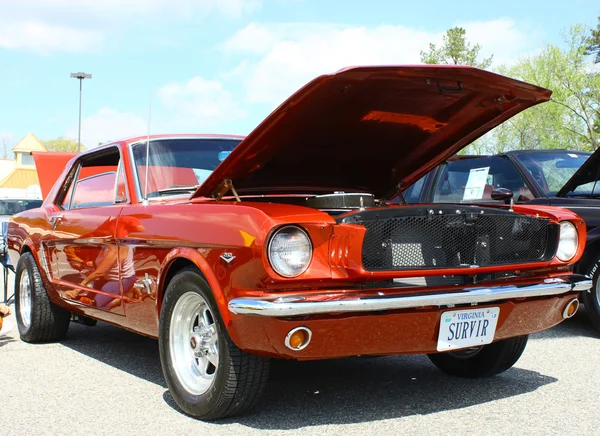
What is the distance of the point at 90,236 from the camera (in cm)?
485

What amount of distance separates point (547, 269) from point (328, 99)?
1535mm

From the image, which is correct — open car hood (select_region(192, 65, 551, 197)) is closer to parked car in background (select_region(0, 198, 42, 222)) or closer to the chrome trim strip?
the chrome trim strip

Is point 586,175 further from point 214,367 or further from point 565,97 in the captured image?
point 565,97

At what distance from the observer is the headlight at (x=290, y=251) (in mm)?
3164

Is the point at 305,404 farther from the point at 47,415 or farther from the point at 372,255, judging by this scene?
the point at 47,415

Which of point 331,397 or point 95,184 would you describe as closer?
point 331,397

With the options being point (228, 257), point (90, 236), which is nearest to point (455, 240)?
point (228, 257)

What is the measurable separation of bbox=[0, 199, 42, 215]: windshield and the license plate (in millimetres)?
18808

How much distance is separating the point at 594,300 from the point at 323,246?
3681mm

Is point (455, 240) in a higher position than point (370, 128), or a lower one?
lower

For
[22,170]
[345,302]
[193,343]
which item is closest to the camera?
[345,302]

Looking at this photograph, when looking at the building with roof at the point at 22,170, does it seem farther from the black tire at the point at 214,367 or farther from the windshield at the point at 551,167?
the black tire at the point at 214,367

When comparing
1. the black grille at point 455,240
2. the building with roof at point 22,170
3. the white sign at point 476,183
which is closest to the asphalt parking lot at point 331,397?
the black grille at point 455,240

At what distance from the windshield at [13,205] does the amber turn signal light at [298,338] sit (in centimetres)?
1881
